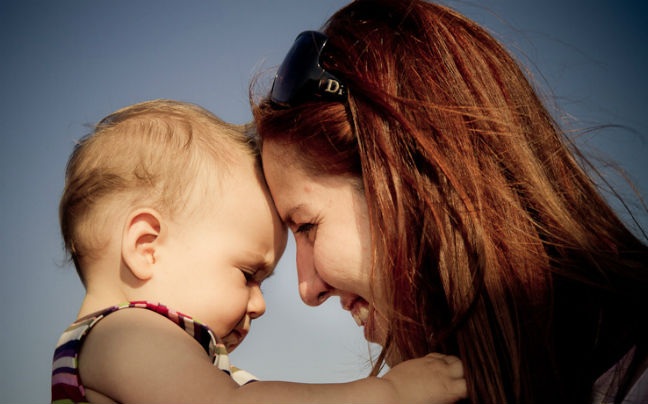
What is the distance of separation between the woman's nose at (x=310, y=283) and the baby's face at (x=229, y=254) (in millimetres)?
163

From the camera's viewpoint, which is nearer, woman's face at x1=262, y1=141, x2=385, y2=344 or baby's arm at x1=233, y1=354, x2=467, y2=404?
baby's arm at x1=233, y1=354, x2=467, y2=404

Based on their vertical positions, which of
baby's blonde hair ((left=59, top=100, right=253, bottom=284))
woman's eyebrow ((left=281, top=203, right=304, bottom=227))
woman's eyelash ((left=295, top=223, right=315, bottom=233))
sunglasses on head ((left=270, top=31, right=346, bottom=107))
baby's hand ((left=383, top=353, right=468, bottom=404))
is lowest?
baby's hand ((left=383, top=353, right=468, bottom=404))

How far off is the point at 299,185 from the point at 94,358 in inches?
36.6

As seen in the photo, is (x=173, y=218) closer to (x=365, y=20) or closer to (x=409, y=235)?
(x=409, y=235)

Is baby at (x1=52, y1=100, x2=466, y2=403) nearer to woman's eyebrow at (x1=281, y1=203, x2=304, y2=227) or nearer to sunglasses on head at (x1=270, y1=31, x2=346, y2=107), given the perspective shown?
woman's eyebrow at (x1=281, y1=203, x2=304, y2=227)

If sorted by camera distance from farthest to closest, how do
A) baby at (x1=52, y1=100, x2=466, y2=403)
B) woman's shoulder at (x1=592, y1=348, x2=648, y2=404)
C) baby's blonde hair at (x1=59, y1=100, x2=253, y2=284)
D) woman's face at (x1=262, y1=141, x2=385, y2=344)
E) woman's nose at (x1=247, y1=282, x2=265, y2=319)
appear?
woman's nose at (x1=247, y1=282, x2=265, y2=319) < baby's blonde hair at (x1=59, y1=100, x2=253, y2=284) < woman's face at (x1=262, y1=141, x2=385, y2=344) < baby at (x1=52, y1=100, x2=466, y2=403) < woman's shoulder at (x1=592, y1=348, x2=648, y2=404)

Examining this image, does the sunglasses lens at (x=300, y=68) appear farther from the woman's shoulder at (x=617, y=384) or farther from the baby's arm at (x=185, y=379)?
the woman's shoulder at (x=617, y=384)

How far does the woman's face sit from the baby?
7.8 inches

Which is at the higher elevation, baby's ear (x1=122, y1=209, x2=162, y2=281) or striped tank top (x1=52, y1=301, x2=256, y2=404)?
baby's ear (x1=122, y1=209, x2=162, y2=281)

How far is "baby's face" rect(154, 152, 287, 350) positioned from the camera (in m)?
1.96

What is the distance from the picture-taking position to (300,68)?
1954 millimetres

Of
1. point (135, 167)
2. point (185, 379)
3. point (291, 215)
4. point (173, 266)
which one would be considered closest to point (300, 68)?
point (291, 215)

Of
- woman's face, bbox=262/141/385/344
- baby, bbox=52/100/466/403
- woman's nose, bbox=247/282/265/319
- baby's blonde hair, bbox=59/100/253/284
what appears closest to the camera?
baby, bbox=52/100/466/403

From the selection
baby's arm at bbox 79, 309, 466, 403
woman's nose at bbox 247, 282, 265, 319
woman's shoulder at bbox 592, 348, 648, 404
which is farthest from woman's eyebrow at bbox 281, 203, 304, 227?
woman's shoulder at bbox 592, 348, 648, 404
